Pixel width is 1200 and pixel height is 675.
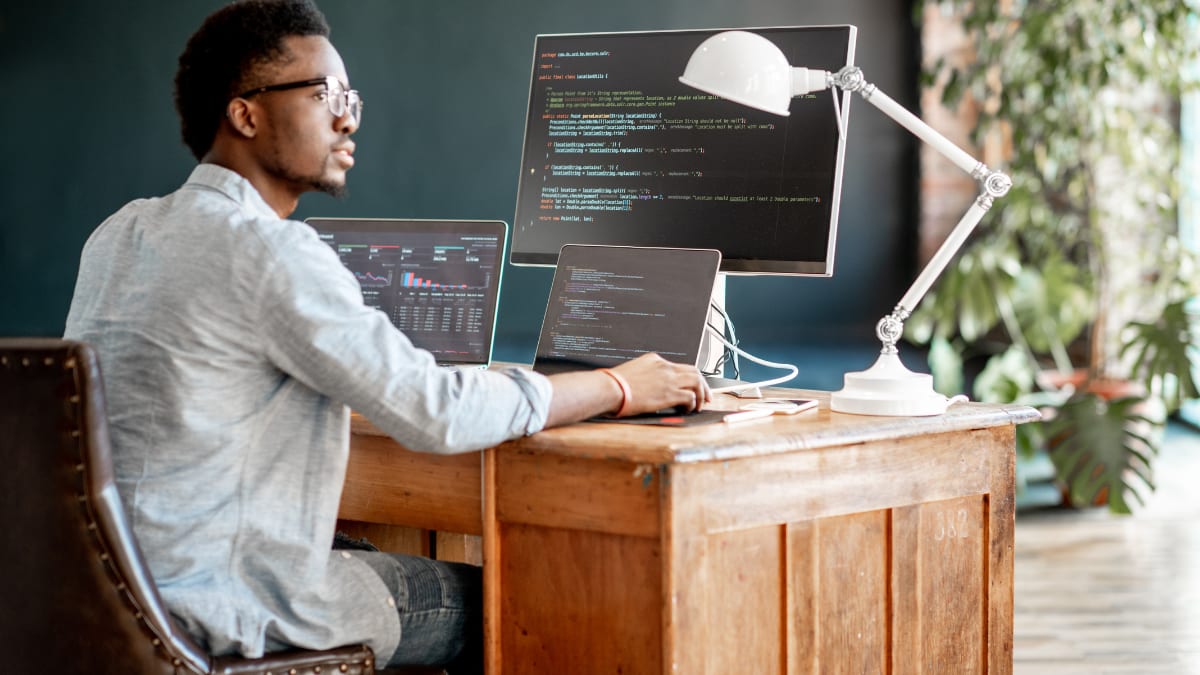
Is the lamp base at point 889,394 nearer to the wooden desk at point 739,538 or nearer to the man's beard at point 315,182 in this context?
the wooden desk at point 739,538

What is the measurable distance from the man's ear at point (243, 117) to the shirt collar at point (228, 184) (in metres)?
0.06

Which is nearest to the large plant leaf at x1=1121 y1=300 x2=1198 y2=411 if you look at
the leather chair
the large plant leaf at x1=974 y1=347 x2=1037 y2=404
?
the large plant leaf at x1=974 y1=347 x2=1037 y2=404

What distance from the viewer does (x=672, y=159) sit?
6.65ft

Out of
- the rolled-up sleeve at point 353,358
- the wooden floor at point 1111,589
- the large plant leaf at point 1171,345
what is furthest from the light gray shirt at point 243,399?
the large plant leaf at point 1171,345

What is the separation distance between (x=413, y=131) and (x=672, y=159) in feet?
10.4

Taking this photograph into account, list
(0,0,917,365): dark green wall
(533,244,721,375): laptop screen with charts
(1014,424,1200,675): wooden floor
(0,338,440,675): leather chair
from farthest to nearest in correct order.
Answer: (0,0,917,365): dark green wall < (1014,424,1200,675): wooden floor < (533,244,721,375): laptop screen with charts < (0,338,440,675): leather chair

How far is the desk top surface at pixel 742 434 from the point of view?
1423 mm

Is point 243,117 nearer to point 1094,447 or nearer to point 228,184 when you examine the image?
point 228,184

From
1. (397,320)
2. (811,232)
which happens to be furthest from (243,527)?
(811,232)

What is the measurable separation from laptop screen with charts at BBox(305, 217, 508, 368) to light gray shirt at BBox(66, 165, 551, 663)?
0.55m

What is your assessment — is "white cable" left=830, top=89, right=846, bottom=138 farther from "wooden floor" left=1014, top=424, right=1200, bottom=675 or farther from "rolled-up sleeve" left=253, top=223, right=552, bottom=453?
"wooden floor" left=1014, top=424, right=1200, bottom=675

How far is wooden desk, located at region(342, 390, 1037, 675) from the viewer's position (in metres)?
1.44

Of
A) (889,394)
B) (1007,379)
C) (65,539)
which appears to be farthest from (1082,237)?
(65,539)

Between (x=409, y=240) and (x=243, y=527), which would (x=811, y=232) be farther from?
(x=243, y=527)
